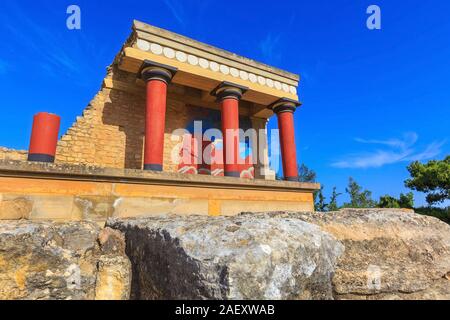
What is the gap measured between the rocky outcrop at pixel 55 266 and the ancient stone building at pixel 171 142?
2.34 m

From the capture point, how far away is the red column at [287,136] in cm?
984

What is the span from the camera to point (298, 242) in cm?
118

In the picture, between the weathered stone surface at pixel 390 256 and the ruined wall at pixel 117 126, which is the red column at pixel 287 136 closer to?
the ruined wall at pixel 117 126

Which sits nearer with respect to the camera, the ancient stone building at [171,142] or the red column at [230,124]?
the ancient stone building at [171,142]

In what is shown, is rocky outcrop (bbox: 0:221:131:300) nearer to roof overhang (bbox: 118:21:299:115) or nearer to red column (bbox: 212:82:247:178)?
red column (bbox: 212:82:247:178)

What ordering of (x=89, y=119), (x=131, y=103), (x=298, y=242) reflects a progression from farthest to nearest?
(x=131, y=103)
(x=89, y=119)
(x=298, y=242)

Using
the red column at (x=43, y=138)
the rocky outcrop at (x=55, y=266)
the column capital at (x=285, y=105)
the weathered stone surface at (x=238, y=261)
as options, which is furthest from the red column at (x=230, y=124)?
the weathered stone surface at (x=238, y=261)

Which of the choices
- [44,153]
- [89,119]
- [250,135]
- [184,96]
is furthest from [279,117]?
[44,153]

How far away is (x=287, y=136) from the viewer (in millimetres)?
10086

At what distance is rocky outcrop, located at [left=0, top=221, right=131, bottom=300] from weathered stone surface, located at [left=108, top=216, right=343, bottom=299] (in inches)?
7.9

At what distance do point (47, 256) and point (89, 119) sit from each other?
869 cm

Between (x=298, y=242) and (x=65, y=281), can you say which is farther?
(x=65, y=281)

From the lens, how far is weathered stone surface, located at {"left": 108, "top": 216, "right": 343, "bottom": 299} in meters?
0.94
